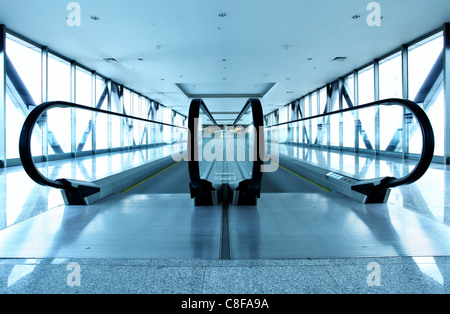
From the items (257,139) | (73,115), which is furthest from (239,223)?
(73,115)

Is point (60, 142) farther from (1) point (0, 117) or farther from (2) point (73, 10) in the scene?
(2) point (73, 10)

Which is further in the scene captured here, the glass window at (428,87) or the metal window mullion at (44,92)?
the metal window mullion at (44,92)

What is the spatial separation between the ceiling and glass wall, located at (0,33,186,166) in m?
0.81

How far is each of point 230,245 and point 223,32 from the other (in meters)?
8.81

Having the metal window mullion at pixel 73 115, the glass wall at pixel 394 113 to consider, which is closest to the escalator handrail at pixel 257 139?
the glass wall at pixel 394 113

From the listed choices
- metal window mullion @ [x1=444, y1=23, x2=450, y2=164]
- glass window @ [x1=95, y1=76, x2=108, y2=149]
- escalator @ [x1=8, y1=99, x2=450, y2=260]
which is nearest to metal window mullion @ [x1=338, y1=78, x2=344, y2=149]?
metal window mullion @ [x1=444, y1=23, x2=450, y2=164]

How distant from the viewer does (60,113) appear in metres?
10.7

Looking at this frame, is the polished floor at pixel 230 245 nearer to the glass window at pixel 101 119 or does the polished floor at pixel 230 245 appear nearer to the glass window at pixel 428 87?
the glass window at pixel 428 87

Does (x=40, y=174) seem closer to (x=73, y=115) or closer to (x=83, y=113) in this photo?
(x=73, y=115)

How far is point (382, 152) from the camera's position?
11812 millimetres

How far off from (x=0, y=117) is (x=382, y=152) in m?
15.4

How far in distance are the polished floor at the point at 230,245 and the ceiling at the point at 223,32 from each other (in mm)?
6314

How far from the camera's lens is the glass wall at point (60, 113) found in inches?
374
